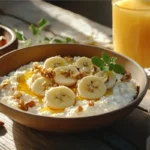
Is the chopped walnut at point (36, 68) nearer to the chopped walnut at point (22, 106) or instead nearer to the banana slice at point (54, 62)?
the banana slice at point (54, 62)

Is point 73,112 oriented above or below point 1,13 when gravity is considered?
above

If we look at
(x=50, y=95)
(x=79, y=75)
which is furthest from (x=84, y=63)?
(x=50, y=95)

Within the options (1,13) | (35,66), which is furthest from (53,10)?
(35,66)

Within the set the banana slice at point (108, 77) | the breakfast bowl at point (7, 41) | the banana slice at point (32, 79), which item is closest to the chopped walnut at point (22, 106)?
the banana slice at point (32, 79)

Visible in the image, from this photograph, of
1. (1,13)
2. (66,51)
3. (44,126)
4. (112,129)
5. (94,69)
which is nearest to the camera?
(44,126)

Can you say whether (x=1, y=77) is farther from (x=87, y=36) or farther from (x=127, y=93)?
(x=87, y=36)

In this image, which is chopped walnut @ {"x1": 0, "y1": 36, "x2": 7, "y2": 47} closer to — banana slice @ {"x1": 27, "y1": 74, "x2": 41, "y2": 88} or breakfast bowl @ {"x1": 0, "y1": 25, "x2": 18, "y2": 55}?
breakfast bowl @ {"x1": 0, "y1": 25, "x2": 18, "y2": 55}
